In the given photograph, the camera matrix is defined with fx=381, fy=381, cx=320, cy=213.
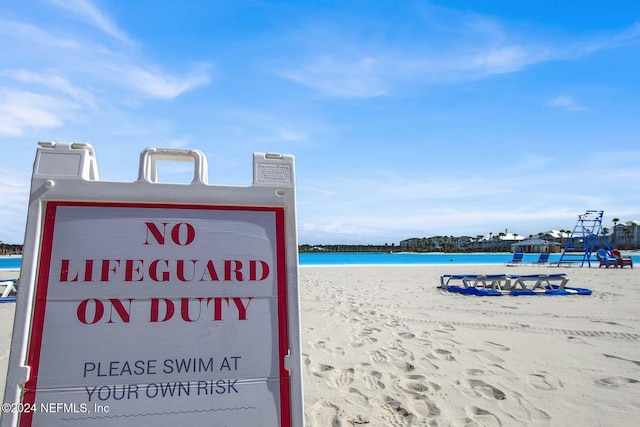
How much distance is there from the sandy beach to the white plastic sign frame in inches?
40.0

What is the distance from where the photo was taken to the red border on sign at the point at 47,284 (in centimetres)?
148

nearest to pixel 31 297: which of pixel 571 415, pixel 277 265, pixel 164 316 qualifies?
pixel 164 316

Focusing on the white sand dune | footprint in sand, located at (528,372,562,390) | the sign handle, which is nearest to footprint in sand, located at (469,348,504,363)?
the white sand dune

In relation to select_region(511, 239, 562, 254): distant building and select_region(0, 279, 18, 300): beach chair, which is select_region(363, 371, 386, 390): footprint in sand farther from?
select_region(511, 239, 562, 254): distant building

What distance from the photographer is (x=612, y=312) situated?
6.17m

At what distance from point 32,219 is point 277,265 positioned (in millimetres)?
1041

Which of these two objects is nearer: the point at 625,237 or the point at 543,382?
the point at 543,382

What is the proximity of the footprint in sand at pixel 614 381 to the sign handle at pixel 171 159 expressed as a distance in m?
3.32

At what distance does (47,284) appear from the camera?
1.56 m

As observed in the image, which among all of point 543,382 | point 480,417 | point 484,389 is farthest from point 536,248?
point 480,417

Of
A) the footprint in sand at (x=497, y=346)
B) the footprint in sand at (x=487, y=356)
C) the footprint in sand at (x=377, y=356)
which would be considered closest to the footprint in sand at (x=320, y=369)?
the footprint in sand at (x=377, y=356)

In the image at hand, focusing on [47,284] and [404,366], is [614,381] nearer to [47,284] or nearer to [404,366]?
[404,366]

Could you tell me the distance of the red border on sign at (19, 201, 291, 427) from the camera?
1479 millimetres

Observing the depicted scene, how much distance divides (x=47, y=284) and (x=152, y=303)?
0.42 metres
